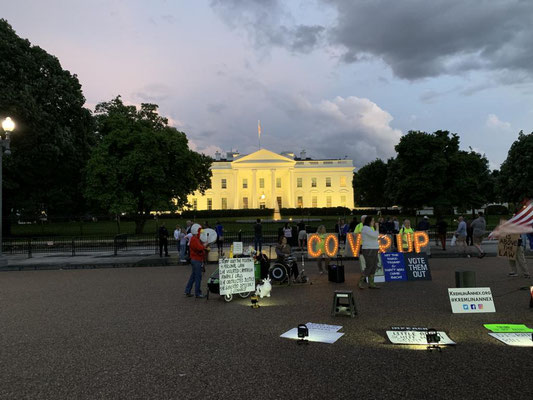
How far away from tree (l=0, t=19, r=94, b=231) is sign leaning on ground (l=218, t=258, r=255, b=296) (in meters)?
26.5

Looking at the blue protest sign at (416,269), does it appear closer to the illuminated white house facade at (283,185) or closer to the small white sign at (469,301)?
the small white sign at (469,301)

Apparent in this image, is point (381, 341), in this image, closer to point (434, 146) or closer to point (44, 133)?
point (44, 133)

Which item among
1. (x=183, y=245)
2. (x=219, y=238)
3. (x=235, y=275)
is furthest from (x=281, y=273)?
(x=219, y=238)

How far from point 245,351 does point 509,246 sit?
9.98 m

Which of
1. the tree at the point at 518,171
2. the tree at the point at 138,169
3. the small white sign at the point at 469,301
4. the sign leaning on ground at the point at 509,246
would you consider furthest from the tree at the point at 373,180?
the small white sign at the point at 469,301

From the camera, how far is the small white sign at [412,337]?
6230mm

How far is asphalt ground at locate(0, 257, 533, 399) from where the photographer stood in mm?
4668

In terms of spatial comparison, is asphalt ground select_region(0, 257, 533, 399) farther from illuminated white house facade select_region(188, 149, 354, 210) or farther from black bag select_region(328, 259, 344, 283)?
illuminated white house facade select_region(188, 149, 354, 210)

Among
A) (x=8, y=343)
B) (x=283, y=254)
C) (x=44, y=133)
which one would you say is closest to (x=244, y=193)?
(x=44, y=133)

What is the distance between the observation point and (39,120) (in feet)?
102

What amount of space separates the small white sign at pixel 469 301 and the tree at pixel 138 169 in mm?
30313

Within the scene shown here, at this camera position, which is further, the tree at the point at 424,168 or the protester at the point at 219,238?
the tree at the point at 424,168

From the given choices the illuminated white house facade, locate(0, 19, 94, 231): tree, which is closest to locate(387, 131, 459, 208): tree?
the illuminated white house facade

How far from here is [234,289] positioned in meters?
10.1
